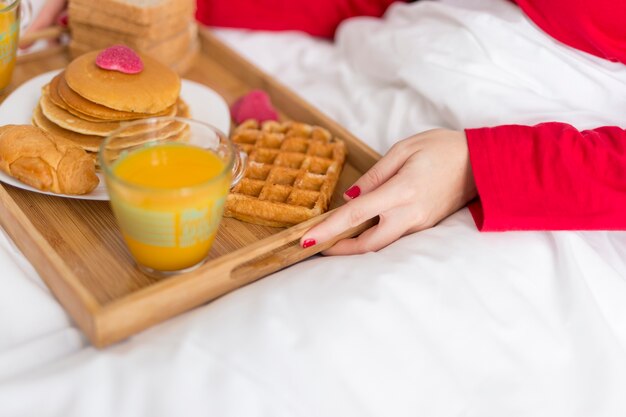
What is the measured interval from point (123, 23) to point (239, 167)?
429 mm

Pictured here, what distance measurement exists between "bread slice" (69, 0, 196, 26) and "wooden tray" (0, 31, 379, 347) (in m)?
0.41

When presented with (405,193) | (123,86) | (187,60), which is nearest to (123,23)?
(187,60)

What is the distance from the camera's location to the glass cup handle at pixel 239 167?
1004 mm

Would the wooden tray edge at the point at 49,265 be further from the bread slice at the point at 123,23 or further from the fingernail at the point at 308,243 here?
the bread slice at the point at 123,23

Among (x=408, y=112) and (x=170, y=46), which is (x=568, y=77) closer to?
(x=408, y=112)

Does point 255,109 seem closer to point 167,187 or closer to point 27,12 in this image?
point 167,187

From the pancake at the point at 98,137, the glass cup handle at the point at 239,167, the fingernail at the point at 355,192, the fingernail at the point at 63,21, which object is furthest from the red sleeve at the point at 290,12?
the fingernail at the point at 355,192

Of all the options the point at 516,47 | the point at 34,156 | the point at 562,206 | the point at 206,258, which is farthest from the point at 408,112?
the point at 34,156

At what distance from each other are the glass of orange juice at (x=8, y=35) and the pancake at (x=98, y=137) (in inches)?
5.3

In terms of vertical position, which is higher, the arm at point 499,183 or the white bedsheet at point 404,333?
the arm at point 499,183

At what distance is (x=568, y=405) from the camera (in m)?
0.85

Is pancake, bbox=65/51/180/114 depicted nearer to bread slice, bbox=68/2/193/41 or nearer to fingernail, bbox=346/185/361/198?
bread slice, bbox=68/2/193/41

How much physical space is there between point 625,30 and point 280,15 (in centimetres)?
70

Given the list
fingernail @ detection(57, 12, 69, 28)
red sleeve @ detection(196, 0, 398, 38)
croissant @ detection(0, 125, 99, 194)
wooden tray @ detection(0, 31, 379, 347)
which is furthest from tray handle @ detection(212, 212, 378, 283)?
fingernail @ detection(57, 12, 69, 28)
